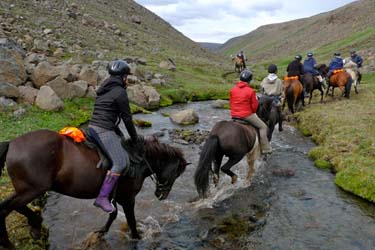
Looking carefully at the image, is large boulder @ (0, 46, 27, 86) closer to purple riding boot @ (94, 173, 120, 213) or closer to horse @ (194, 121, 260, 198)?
horse @ (194, 121, 260, 198)

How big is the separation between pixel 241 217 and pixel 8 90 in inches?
560

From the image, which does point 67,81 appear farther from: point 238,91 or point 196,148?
point 238,91

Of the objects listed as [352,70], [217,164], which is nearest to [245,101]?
[217,164]

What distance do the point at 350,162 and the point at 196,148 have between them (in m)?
6.51

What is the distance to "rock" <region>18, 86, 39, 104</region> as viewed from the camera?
20203mm

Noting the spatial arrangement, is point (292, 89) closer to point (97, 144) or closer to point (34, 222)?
point (97, 144)

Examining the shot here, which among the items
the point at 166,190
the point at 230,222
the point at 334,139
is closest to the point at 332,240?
the point at 230,222

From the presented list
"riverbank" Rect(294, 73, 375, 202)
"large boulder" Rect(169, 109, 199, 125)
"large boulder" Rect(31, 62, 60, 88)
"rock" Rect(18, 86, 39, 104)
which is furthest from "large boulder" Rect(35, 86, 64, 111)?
"riverbank" Rect(294, 73, 375, 202)

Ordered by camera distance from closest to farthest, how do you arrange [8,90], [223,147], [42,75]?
[223,147]
[8,90]
[42,75]

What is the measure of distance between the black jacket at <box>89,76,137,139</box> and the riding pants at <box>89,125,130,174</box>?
13 cm

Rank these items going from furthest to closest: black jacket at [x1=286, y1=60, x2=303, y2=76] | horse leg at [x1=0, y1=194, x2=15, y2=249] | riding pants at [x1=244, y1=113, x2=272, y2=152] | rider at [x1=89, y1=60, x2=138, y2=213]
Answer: black jacket at [x1=286, y1=60, x2=303, y2=76], riding pants at [x1=244, y1=113, x2=272, y2=152], rider at [x1=89, y1=60, x2=138, y2=213], horse leg at [x1=0, y1=194, x2=15, y2=249]

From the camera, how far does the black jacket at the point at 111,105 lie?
8039mm

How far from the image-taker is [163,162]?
9.42 meters

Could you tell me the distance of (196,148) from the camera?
57.4 feet
